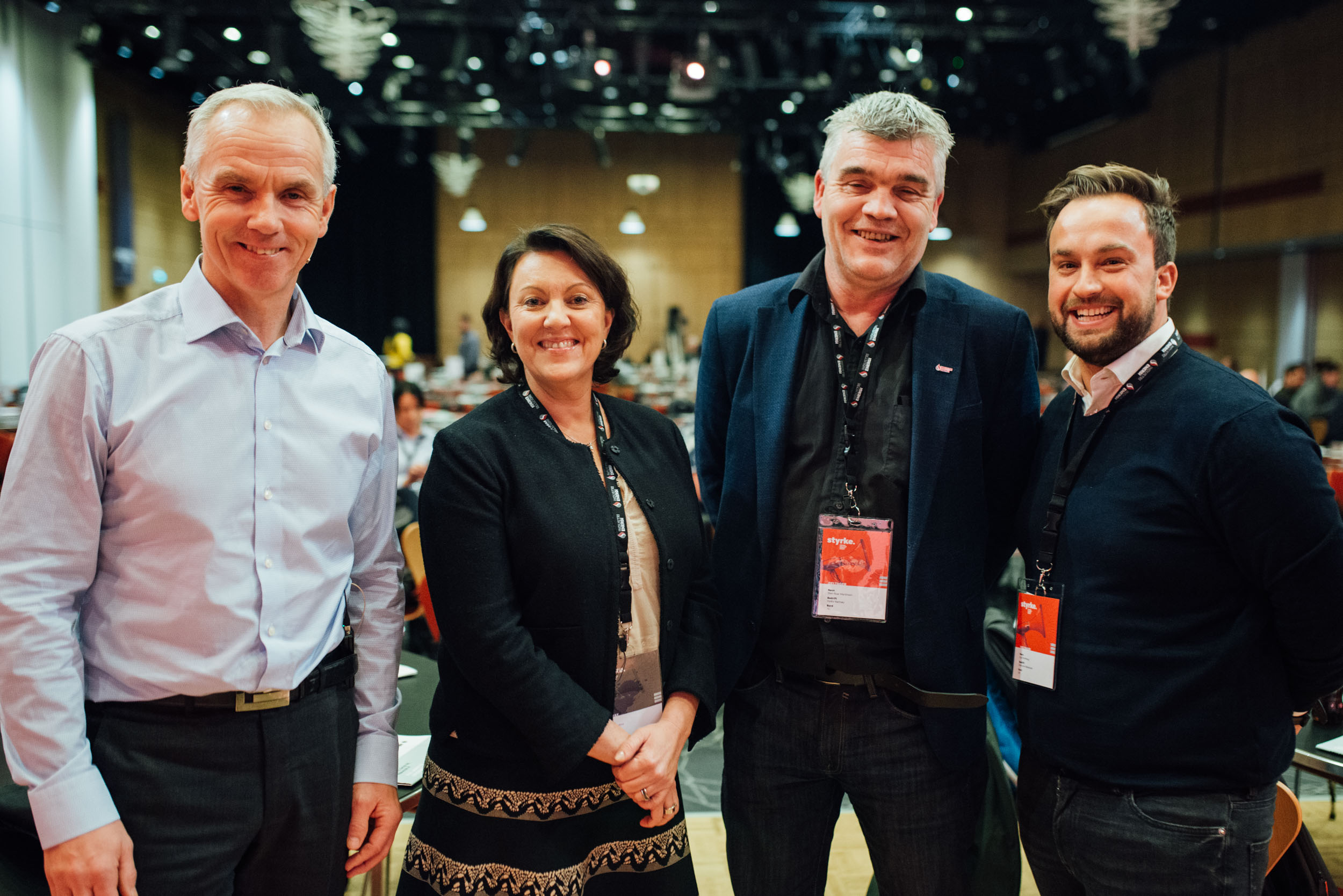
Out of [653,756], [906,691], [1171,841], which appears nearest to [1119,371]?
[906,691]

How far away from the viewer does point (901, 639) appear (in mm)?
1686

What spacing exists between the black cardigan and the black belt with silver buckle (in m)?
0.16

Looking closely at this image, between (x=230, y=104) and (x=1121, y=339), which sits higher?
(x=230, y=104)

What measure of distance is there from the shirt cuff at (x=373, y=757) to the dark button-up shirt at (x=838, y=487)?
2.32 ft

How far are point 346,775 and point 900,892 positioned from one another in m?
1.02

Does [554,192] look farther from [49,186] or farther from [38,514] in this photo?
[38,514]

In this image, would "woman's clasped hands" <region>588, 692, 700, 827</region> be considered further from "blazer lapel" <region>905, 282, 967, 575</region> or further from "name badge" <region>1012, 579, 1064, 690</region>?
"name badge" <region>1012, 579, 1064, 690</region>

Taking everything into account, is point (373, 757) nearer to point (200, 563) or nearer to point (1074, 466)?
point (200, 563)

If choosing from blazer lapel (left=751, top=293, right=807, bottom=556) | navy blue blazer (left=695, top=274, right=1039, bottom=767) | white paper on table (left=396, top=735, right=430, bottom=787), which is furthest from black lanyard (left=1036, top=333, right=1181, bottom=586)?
white paper on table (left=396, top=735, right=430, bottom=787)

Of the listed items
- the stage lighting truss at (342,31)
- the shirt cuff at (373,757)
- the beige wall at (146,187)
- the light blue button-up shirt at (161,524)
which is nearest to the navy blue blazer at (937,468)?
the shirt cuff at (373,757)

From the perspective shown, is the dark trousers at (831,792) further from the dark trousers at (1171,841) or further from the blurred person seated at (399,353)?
the blurred person seated at (399,353)

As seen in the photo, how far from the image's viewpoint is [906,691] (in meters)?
1.64

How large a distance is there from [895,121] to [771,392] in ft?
1.78

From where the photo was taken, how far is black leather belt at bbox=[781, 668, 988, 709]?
1620 mm
